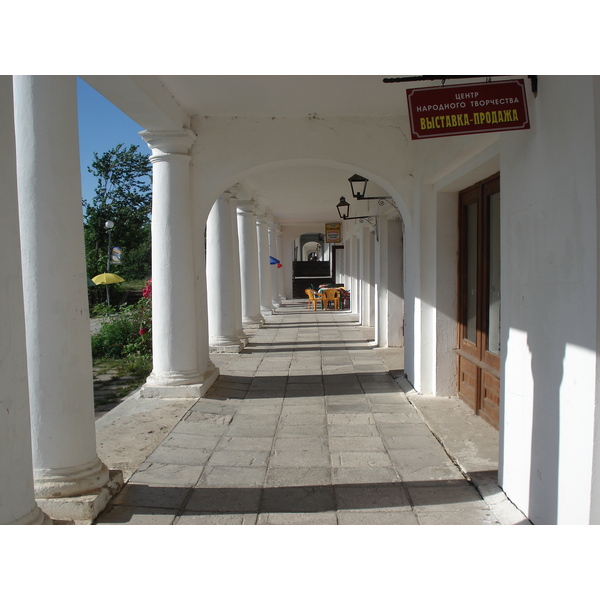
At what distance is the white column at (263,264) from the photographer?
53.2ft

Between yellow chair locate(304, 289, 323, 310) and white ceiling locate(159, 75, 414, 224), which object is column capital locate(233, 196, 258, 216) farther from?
yellow chair locate(304, 289, 323, 310)

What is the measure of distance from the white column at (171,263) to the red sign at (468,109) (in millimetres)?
3888

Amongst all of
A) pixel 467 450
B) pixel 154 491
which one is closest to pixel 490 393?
pixel 467 450

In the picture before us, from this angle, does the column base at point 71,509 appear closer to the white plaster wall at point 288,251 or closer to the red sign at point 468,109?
the red sign at point 468,109

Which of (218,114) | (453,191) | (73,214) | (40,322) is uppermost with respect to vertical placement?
(218,114)

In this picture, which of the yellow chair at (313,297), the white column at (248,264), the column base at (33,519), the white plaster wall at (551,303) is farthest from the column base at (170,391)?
the yellow chair at (313,297)

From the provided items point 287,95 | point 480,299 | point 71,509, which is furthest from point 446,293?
point 71,509

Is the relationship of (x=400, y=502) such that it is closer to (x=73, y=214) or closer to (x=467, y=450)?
(x=467, y=450)

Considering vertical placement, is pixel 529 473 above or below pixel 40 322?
below

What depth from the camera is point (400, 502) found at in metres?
3.67

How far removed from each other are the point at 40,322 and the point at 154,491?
143 cm

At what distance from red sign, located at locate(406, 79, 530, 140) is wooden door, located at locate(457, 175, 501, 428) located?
1.85 metres

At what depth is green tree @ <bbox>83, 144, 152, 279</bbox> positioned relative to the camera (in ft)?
108

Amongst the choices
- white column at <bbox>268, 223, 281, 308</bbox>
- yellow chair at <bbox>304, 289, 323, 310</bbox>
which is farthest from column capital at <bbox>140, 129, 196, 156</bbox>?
white column at <bbox>268, 223, 281, 308</bbox>
